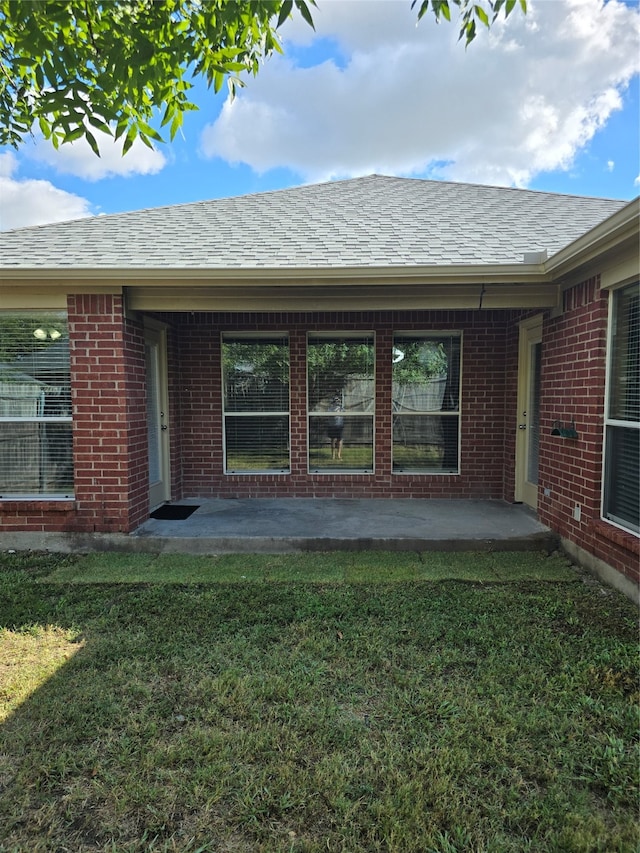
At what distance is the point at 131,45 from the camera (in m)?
2.60

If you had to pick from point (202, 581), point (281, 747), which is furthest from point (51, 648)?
point (281, 747)

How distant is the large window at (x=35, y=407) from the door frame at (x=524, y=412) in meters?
5.24

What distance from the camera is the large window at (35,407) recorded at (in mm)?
4883

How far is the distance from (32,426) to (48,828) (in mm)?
4099

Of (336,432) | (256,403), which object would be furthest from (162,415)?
(336,432)

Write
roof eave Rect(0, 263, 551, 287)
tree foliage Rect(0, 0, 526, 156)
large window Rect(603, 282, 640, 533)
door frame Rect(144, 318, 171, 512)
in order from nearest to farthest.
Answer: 1. tree foliage Rect(0, 0, 526, 156)
2. large window Rect(603, 282, 640, 533)
3. roof eave Rect(0, 263, 551, 287)
4. door frame Rect(144, 318, 171, 512)

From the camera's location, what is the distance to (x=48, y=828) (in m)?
1.74

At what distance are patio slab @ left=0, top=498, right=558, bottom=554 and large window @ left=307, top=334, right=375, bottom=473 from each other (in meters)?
0.98

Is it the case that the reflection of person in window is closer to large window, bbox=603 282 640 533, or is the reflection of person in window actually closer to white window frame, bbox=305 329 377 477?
white window frame, bbox=305 329 377 477

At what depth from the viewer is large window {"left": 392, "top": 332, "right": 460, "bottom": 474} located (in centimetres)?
643

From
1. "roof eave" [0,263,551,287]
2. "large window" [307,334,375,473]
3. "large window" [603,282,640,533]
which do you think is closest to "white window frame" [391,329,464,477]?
"large window" [307,334,375,473]

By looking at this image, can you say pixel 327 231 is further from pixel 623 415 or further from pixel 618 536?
pixel 618 536

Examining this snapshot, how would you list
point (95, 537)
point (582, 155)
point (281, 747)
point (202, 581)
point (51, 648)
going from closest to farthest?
point (281, 747), point (51, 648), point (202, 581), point (95, 537), point (582, 155)

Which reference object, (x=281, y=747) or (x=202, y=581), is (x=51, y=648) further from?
(x=281, y=747)
